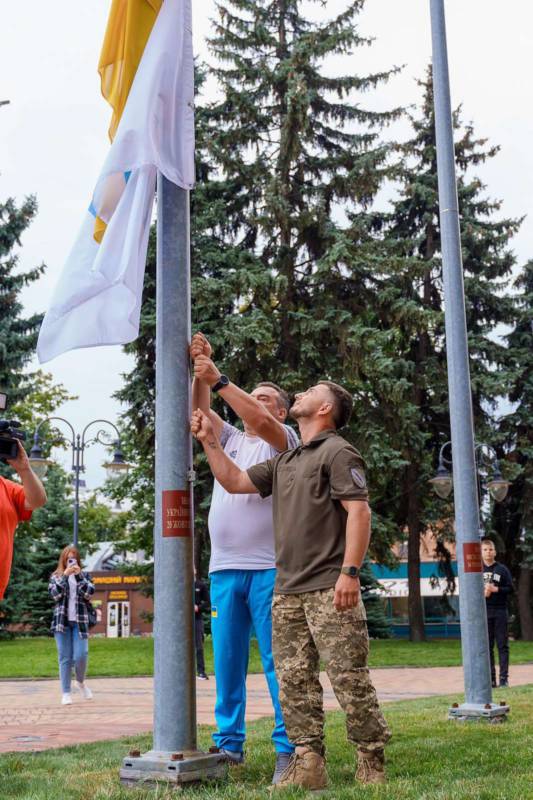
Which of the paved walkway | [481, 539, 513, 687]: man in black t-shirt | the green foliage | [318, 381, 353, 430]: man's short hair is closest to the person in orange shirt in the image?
→ [318, 381, 353, 430]: man's short hair

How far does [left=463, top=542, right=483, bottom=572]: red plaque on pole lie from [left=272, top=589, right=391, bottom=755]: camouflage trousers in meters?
3.89

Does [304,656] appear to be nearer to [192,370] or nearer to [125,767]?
Result: [125,767]

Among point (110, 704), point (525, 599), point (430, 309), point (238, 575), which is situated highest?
point (430, 309)

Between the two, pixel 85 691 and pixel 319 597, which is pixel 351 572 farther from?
pixel 85 691

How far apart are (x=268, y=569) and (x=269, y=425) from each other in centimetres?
85

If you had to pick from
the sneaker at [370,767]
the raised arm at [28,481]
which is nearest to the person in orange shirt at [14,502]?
→ the raised arm at [28,481]

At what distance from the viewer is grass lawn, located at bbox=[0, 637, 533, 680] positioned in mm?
19328

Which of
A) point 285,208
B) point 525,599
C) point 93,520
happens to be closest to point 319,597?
point 285,208

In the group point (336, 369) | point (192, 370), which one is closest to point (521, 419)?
point (336, 369)

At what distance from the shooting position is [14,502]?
591 centimetres

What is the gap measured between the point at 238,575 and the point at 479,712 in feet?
11.9

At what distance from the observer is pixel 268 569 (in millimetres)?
5828

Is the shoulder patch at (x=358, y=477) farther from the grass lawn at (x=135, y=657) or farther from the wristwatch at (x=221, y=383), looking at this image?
the grass lawn at (x=135, y=657)

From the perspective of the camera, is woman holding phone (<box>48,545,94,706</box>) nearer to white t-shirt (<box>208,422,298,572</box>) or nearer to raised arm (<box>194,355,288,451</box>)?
white t-shirt (<box>208,422,298,572</box>)
